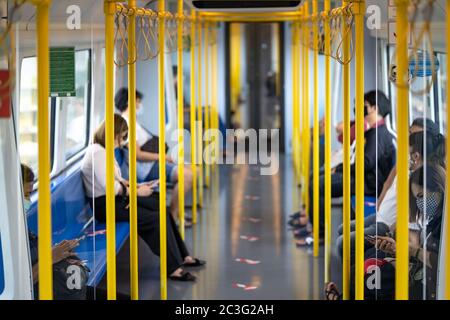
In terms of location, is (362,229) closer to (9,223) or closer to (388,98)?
(388,98)

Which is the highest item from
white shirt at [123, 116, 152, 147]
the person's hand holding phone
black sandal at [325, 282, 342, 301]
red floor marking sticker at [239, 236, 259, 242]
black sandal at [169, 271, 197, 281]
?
white shirt at [123, 116, 152, 147]

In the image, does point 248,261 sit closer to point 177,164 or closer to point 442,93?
point 177,164

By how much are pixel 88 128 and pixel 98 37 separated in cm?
58

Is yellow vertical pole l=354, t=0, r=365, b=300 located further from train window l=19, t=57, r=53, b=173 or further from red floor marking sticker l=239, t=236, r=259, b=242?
red floor marking sticker l=239, t=236, r=259, b=242

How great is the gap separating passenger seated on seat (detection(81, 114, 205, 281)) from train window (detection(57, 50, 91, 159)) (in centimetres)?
9

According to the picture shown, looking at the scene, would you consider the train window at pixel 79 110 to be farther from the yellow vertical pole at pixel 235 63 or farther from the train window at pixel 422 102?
the yellow vertical pole at pixel 235 63

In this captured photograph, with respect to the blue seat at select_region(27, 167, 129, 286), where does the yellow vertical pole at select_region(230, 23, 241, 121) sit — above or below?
above

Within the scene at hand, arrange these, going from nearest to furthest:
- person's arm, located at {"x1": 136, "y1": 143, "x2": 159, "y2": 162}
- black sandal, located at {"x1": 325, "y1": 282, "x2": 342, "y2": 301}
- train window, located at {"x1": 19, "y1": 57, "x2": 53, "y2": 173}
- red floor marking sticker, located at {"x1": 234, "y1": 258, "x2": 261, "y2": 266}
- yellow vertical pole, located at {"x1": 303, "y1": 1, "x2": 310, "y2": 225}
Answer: train window, located at {"x1": 19, "y1": 57, "x2": 53, "y2": 173}
black sandal, located at {"x1": 325, "y1": 282, "x2": 342, "y2": 301}
person's arm, located at {"x1": 136, "y1": 143, "x2": 159, "y2": 162}
red floor marking sticker, located at {"x1": 234, "y1": 258, "x2": 261, "y2": 266}
yellow vertical pole, located at {"x1": 303, "y1": 1, "x2": 310, "y2": 225}

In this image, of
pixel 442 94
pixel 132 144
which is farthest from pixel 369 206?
pixel 132 144

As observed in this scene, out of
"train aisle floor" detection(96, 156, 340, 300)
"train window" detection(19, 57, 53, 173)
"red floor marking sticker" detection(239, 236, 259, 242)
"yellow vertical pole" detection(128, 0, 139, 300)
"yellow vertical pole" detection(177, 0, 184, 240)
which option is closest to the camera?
"train window" detection(19, 57, 53, 173)

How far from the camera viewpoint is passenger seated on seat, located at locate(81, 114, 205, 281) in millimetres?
5637

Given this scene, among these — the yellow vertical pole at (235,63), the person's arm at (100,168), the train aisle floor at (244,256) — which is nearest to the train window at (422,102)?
the person's arm at (100,168)

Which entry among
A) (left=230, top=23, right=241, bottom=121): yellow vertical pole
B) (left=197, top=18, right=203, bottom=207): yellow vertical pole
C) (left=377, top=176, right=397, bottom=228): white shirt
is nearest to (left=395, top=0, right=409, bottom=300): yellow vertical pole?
(left=377, top=176, right=397, bottom=228): white shirt

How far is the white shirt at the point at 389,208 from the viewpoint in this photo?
516 cm
